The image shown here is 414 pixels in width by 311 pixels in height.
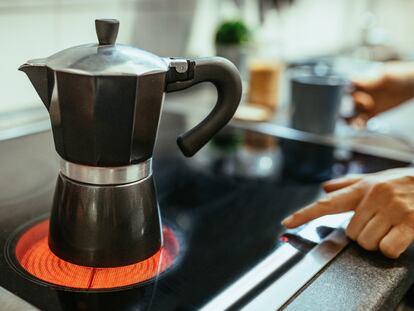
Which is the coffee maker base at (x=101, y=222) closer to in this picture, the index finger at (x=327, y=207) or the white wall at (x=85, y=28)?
the index finger at (x=327, y=207)

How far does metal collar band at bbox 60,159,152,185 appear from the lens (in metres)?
0.46

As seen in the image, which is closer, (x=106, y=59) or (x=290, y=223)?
(x=106, y=59)

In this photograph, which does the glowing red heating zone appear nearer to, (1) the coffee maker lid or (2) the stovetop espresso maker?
(2) the stovetop espresso maker

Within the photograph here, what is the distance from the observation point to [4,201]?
643 millimetres

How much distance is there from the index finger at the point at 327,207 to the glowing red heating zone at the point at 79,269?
5.6 inches

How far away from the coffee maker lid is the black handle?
3 cm

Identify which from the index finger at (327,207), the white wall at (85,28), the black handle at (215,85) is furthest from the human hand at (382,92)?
the black handle at (215,85)

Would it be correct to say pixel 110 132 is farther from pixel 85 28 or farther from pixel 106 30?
pixel 85 28

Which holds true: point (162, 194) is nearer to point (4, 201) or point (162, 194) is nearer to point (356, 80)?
point (4, 201)

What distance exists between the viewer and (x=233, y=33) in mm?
1172

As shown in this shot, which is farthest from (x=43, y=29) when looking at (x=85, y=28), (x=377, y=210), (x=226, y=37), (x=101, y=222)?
(x=377, y=210)

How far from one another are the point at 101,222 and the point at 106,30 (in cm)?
18

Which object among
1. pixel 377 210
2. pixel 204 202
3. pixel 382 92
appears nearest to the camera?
pixel 377 210

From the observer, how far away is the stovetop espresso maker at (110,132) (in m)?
0.42
